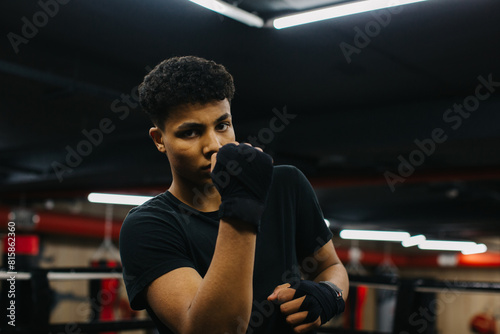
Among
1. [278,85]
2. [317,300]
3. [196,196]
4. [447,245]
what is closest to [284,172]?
[196,196]

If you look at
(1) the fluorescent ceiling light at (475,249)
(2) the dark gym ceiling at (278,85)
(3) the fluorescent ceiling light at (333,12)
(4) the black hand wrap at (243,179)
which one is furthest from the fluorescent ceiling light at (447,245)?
(4) the black hand wrap at (243,179)

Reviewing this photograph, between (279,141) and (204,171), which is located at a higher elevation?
(279,141)

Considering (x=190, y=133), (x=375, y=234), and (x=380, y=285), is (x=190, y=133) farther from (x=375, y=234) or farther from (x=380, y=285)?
(x=375, y=234)

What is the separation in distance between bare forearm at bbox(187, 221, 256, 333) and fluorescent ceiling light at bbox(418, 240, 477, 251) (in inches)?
576

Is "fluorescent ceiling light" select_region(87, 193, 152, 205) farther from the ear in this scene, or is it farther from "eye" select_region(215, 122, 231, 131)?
"eye" select_region(215, 122, 231, 131)

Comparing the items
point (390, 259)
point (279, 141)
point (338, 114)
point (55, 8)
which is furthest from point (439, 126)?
point (390, 259)

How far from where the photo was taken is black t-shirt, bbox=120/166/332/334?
3.90ft

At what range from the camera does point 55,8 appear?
12.5ft

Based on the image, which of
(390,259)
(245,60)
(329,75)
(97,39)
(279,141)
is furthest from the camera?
(390,259)

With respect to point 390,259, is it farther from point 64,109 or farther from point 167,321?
point 167,321

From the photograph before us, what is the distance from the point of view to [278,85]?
5.51 metres

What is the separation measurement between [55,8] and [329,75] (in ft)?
8.14

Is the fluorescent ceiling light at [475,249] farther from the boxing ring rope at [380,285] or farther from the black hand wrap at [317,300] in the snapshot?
the black hand wrap at [317,300]

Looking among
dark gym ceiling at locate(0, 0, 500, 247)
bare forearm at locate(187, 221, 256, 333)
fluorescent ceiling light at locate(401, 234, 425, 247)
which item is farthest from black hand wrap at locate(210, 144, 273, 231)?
fluorescent ceiling light at locate(401, 234, 425, 247)
